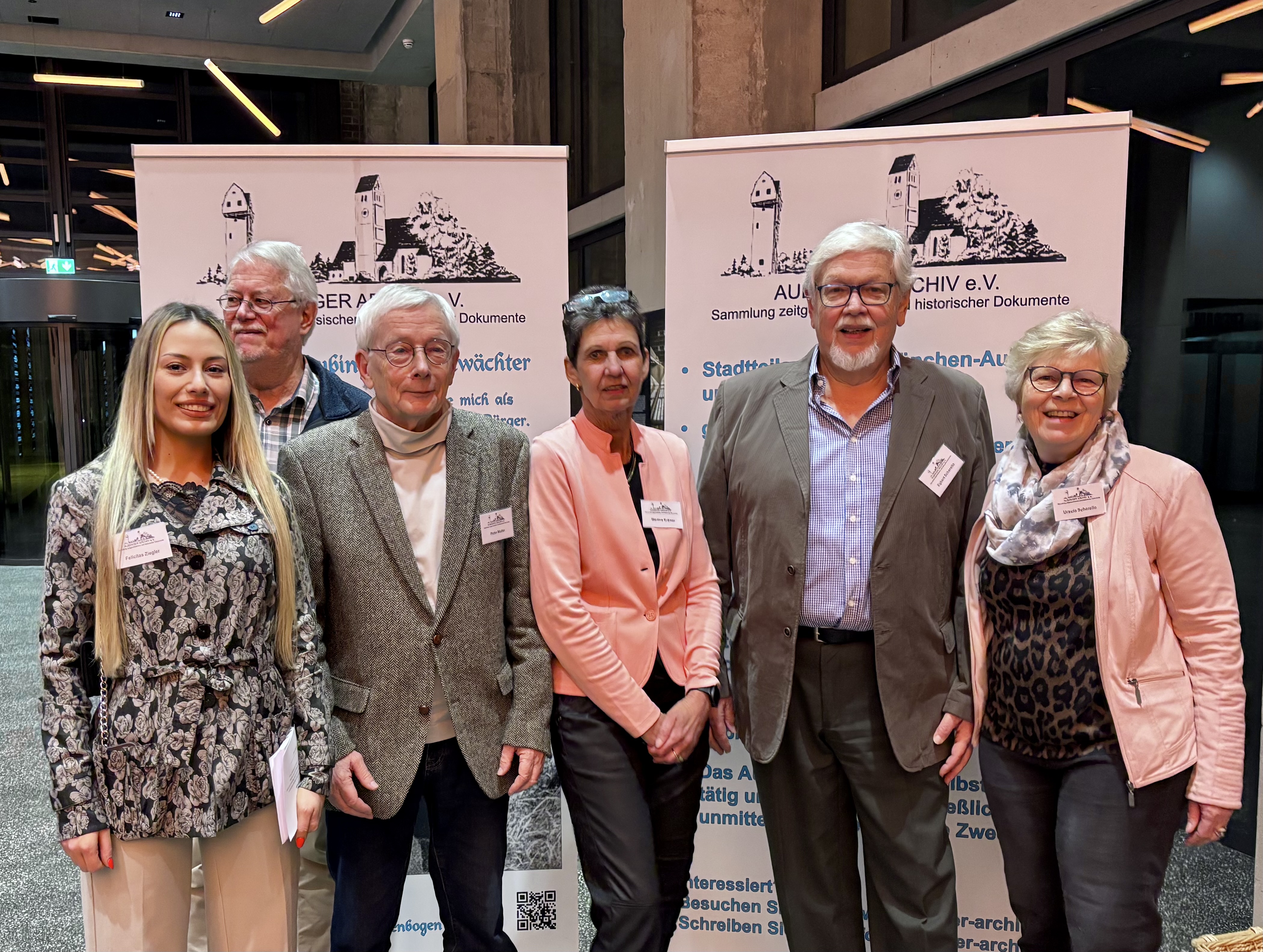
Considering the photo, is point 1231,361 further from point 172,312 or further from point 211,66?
point 211,66

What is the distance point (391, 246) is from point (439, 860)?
187cm

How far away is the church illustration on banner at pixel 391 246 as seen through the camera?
2764mm

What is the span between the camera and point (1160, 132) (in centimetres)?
318

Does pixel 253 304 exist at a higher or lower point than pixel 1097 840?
higher

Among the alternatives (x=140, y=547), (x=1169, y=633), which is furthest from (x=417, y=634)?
(x=1169, y=633)

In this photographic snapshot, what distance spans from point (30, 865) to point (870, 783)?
11.2ft

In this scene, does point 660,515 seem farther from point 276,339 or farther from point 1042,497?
point 276,339

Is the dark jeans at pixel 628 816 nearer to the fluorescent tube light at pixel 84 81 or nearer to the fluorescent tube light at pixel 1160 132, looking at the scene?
the fluorescent tube light at pixel 1160 132

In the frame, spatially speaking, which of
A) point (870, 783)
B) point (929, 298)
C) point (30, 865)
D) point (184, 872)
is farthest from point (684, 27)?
point (30, 865)

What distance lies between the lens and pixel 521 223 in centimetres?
277

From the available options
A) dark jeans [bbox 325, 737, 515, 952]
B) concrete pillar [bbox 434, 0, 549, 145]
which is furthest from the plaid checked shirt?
concrete pillar [bbox 434, 0, 549, 145]

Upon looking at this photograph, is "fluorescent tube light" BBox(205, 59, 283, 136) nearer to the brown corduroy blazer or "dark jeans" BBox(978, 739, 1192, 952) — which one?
the brown corduroy blazer

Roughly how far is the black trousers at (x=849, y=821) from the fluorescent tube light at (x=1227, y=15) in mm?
2519

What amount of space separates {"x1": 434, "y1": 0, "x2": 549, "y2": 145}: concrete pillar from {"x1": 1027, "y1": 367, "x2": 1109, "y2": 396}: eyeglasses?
6326 mm
